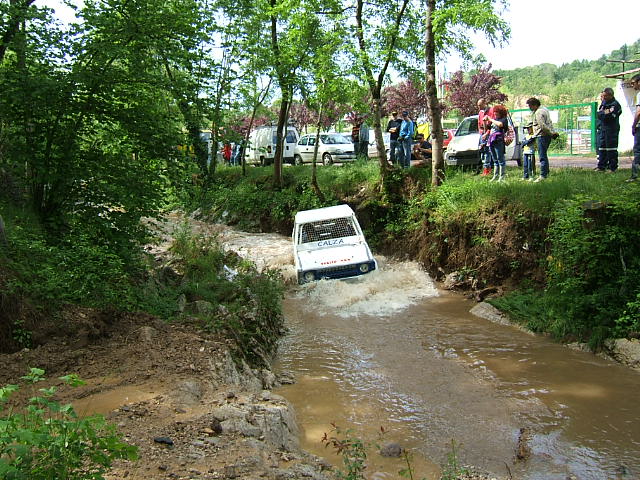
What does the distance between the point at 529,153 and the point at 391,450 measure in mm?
8474

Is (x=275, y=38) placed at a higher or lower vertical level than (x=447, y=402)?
higher

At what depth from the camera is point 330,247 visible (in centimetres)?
1216

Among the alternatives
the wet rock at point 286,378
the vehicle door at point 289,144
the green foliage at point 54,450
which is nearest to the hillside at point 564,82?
the vehicle door at point 289,144

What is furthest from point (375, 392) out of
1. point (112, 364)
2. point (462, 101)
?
point (462, 101)

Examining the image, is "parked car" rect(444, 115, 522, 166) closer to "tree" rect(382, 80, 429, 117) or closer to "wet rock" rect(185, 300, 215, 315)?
"wet rock" rect(185, 300, 215, 315)

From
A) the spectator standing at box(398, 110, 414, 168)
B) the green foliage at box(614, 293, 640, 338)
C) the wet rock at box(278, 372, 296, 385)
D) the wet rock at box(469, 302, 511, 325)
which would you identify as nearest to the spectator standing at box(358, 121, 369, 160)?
the spectator standing at box(398, 110, 414, 168)

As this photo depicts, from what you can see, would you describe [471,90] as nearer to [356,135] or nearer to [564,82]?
[356,135]

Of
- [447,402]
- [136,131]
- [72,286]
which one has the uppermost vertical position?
[136,131]

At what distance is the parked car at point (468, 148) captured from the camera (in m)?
14.7

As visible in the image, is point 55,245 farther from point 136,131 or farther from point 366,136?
point 366,136

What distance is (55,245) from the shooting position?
299 inches

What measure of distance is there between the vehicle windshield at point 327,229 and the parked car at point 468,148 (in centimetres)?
422

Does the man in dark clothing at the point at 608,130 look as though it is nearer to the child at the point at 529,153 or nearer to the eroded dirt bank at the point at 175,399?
the child at the point at 529,153

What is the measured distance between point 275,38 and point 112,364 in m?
16.6
